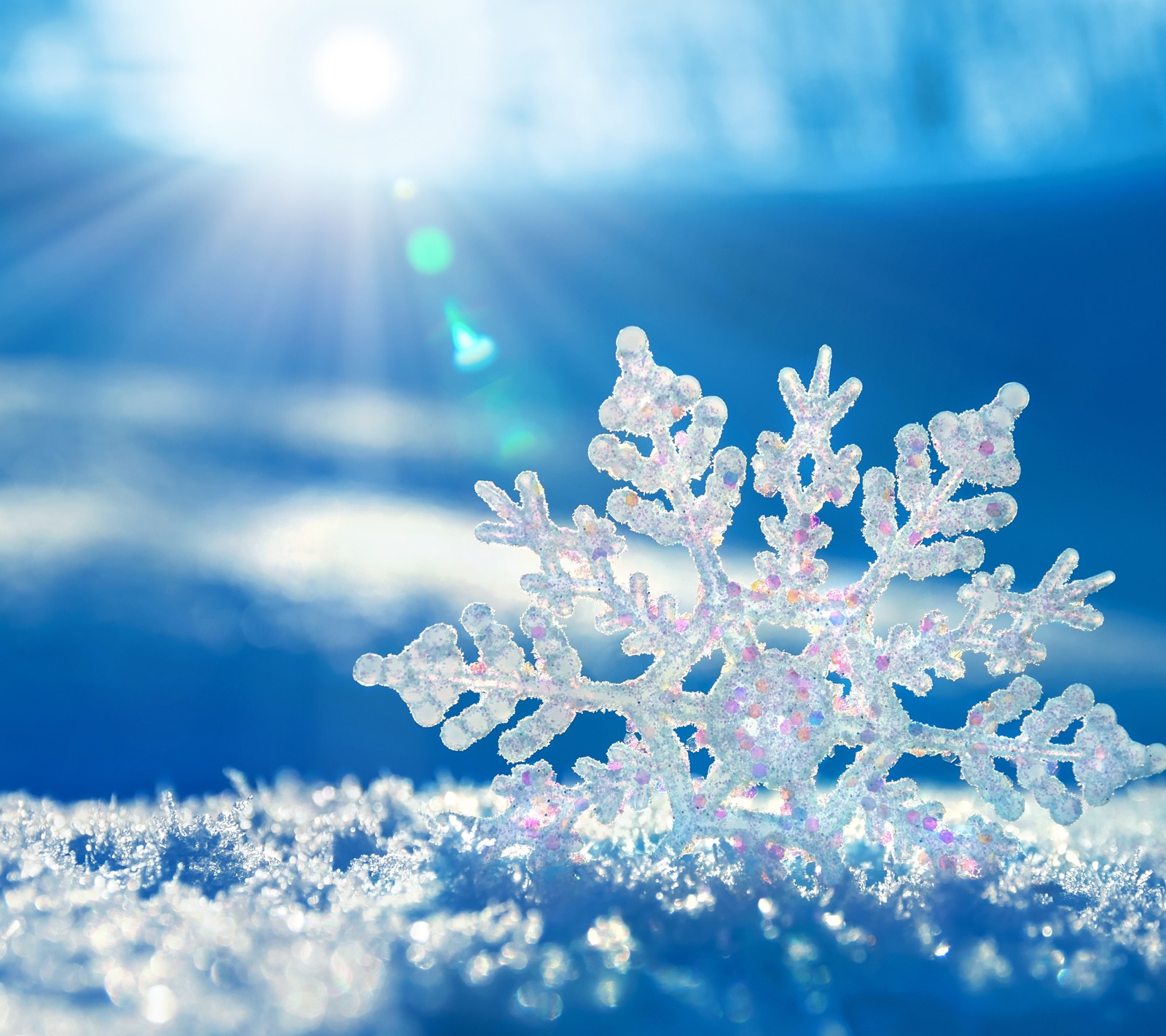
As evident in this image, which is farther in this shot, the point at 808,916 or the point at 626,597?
the point at 626,597

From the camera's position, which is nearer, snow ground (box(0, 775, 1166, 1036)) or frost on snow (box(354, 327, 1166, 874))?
snow ground (box(0, 775, 1166, 1036))

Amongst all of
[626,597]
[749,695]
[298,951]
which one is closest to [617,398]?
[626,597]

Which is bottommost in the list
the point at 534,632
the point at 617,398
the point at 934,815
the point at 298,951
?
the point at 298,951

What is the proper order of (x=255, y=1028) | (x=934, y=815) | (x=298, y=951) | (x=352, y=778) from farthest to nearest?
(x=352, y=778), (x=934, y=815), (x=298, y=951), (x=255, y=1028)

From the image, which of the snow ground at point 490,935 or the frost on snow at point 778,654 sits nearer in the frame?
the snow ground at point 490,935

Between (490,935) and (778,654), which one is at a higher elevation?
(778,654)

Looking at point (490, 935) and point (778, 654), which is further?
point (778, 654)

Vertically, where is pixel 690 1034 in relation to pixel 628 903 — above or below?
below

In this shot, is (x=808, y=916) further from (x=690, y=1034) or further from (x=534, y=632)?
(x=534, y=632)
